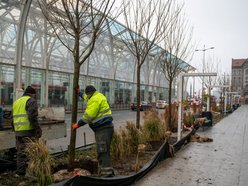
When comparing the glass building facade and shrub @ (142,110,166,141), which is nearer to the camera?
shrub @ (142,110,166,141)

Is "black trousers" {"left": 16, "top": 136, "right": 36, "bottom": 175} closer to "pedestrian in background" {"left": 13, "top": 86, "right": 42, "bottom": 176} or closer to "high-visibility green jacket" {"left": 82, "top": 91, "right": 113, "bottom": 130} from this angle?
"pedestrian in background" {"left": 13, "top": 86, "right": 42, "bottom": 176}

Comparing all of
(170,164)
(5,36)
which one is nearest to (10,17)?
(5,36)

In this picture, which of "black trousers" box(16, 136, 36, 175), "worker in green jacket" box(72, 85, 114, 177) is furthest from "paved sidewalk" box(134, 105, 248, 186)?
"black trousers" box(16, 136, 36, 175)

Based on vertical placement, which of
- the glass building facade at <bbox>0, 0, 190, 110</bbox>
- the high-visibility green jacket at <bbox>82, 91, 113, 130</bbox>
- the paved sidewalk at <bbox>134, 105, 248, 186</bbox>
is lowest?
the paved sidewalk at <bbox>134, 105, 248, 186</bbox>

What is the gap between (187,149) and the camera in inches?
371

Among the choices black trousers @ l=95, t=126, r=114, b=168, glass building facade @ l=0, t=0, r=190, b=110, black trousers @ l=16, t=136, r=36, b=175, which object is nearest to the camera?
black trousers @ l=95, t=126, r=114, b=168

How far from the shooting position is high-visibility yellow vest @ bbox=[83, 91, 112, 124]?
532cm

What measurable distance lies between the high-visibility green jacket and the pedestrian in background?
1146 mm

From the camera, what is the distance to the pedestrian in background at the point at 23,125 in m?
5.72

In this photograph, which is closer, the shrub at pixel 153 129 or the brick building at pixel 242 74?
the shrub at pixel 153 129

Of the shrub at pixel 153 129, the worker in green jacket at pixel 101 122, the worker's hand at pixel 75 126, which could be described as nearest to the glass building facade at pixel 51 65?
the shrub at pixel 153 129

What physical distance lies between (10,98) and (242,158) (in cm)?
1817

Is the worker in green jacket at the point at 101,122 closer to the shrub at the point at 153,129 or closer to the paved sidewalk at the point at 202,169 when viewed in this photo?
the paved sidewalk at the point at 202,169

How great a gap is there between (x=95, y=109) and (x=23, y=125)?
1591mm
